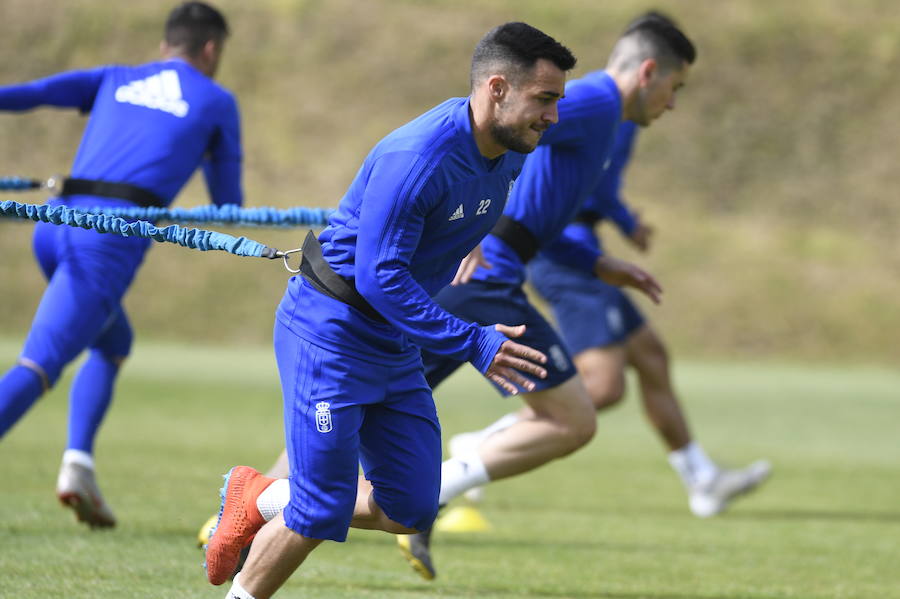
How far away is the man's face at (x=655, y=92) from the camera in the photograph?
630 cm

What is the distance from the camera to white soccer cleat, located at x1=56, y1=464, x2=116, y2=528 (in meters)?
6.43

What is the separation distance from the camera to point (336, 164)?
1366 inches

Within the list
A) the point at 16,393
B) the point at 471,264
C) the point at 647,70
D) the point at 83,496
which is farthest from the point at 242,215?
the point at 647,70

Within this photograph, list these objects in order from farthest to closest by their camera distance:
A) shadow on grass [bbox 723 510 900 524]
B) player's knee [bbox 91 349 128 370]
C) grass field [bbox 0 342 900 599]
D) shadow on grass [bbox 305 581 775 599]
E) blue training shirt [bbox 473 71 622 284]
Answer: shadow on grass [bbox 723 510 900 524] → player's knee [bbox 91 349 128 370] → blue training shirt [bbox 473 71 622 284] → grass field [bbox 0 342 900 599] → shadow on grass [bbox 305 581 775 599]

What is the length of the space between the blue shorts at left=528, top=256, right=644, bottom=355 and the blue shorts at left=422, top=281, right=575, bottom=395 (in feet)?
8.45

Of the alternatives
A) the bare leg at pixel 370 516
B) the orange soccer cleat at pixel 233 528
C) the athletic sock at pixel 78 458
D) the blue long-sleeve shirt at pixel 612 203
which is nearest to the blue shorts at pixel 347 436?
the bare leg at pixel 370 516

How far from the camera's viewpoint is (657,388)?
9.02 meters

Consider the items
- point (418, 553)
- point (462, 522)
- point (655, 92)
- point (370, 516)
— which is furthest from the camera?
point (462, 522)

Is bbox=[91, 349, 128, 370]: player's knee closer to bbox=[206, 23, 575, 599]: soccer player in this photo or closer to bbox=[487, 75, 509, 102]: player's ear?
bbox=[206, 23, 575, 599]: soccer player

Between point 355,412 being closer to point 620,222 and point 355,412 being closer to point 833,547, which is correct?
point 833,547

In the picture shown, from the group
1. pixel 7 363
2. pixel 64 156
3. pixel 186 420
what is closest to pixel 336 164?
pixel 64 156

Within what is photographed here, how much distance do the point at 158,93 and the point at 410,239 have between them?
307 centimetres

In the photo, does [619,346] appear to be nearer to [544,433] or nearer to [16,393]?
[544,433]

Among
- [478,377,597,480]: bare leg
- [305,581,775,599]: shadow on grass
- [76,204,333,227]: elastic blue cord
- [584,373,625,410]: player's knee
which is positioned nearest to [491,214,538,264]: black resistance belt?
[478,377,597,480]: bare leg
